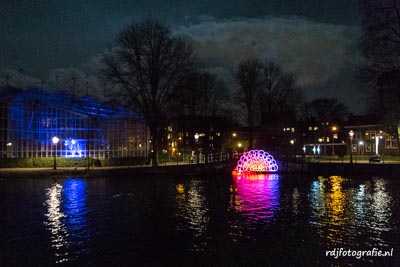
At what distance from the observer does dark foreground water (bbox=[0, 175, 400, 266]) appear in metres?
12.4

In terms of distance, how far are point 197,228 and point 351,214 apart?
26.2ft

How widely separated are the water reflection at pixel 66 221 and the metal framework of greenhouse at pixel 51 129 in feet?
72.7

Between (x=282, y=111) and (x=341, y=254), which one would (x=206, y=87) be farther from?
(x=341, y=254)

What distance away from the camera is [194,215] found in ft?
64.2

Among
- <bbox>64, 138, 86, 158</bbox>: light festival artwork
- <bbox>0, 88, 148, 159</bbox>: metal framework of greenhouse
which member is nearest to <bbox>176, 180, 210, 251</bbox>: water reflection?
<bbox>64, 138, 86, 158</bbox>: light festival artwork

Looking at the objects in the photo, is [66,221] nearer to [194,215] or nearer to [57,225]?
[57,225]

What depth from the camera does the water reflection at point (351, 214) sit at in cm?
1496

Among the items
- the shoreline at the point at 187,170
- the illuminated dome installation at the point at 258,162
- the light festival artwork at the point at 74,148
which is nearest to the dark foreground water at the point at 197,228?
the shoreline at the point at 187,170

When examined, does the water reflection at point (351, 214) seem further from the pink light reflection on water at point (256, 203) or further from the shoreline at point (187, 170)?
the shoreline at point (187, 170)

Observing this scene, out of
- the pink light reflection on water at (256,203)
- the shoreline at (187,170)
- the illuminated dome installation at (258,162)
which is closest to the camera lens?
the pink light reflection on water at (256,203)

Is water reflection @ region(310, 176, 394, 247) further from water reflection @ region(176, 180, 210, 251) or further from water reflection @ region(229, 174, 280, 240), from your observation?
water reflection @ region(176, 180, 210, 251)

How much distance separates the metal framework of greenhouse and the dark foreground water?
23636 millimetres

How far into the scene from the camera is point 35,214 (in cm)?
1989

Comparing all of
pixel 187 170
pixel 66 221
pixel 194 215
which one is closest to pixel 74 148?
pixel 187 170
